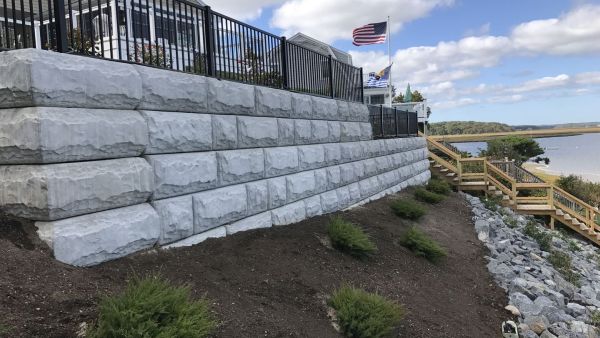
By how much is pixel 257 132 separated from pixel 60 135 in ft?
10.4

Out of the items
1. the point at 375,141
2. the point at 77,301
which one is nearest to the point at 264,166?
the point at 77,301

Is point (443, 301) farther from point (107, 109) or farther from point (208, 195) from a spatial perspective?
point (107, 109)

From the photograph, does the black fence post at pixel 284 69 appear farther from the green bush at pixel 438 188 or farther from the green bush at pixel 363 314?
the green bush at pixel 438 188

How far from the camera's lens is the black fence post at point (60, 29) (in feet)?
13.7

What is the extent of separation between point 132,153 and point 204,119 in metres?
1.19

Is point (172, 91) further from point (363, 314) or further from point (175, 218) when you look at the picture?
point (363, 314)

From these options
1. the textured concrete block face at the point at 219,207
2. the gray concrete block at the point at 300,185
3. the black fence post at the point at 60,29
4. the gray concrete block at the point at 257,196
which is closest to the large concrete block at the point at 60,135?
the black fence post at the point at 60,29

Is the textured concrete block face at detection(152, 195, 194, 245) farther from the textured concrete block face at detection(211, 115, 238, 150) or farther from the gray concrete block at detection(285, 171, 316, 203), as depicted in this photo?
the gray concrete block at detection(285, 171, 316, 203)

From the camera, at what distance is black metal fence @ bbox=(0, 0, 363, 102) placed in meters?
4.36

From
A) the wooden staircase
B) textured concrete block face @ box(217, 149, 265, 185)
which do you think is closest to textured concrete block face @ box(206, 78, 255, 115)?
textured concrete block face @ box(217, 149, 265, 185)

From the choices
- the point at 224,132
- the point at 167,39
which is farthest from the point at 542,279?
the point at 167,39

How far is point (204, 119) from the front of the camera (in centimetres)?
559

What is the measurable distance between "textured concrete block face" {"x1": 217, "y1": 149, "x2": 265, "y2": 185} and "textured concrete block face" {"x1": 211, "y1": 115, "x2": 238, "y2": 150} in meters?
0.09

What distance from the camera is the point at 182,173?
512 cm
